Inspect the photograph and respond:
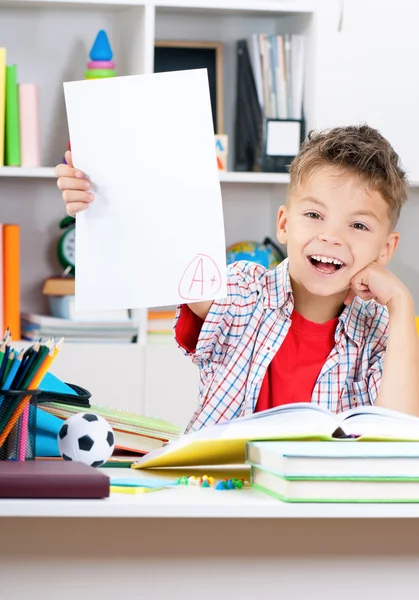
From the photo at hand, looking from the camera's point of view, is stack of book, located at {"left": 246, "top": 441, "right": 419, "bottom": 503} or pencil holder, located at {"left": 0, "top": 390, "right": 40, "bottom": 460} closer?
stack of book, located at {"left": 246, "top": 441, "right": 419, "bottom": 503}

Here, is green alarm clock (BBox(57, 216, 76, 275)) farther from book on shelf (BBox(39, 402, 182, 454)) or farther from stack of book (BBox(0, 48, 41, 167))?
book on shelf (BBox(39, 402, 182, 454))

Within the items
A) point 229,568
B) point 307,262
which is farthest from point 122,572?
point 307,262

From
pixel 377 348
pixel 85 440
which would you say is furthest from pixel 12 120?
pixel 85 440

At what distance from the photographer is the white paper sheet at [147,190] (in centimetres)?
112

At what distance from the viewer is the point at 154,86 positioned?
1136 mm

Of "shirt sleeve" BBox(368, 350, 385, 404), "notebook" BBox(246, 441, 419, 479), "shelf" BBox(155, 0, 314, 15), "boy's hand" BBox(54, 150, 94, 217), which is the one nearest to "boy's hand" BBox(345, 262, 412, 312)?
"shirt sleeve" BBox(368, 350, 385, 404)

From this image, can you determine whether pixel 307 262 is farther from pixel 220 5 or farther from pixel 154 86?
pixel 220 5

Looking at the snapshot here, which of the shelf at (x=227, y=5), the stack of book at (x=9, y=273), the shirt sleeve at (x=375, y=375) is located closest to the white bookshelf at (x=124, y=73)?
the shelf at (x=227, y=5)

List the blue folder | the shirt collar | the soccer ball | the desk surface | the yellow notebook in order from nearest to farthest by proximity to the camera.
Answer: the desk surface, the soccer ball, the blue folder, the shirt collar, the yellow notebook

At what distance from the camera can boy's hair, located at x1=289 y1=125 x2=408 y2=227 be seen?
151 cm

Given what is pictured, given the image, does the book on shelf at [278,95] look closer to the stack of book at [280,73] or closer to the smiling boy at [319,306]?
the stack of book at [280,73]

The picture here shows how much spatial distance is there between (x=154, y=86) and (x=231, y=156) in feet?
5.79

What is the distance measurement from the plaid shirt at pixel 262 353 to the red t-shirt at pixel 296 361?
0.06ft

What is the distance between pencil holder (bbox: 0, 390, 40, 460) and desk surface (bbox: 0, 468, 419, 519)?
6.3 inches
